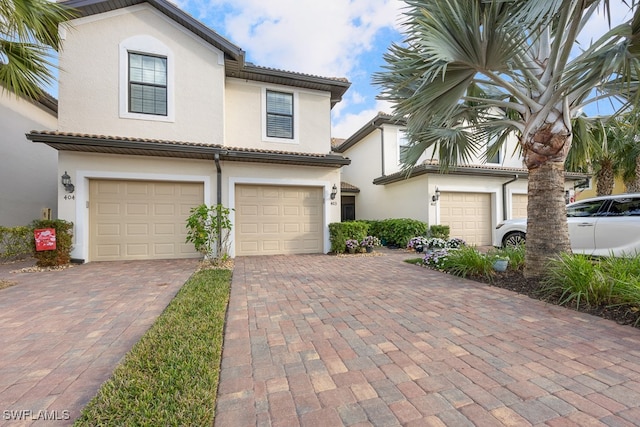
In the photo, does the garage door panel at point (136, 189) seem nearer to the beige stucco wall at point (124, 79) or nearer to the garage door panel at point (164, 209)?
the garage door panel at point (164, 209)

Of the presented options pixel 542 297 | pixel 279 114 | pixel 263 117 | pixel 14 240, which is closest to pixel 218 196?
pixel 263 117

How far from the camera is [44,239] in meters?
6.33

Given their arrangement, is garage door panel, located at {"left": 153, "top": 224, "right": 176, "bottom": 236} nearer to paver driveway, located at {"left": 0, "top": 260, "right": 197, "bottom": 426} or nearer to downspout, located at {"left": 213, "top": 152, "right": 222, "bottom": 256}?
downspout, located at {"left": 213, "top": 152, "right": 222, "bottom": 256}

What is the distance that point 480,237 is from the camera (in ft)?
36.4

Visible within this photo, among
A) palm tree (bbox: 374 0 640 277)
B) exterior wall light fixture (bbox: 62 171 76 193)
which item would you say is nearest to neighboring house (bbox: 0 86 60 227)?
exterior wall light fixture (bbox: 62 171 76 193)

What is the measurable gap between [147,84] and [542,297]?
10.3 metres

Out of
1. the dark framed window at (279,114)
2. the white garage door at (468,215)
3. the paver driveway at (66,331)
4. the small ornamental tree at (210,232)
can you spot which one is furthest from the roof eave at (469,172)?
the paver driveway at (66,331)

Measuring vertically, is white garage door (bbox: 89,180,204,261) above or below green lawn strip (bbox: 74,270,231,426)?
above

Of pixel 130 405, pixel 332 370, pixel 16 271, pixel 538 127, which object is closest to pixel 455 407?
pixel 332 370

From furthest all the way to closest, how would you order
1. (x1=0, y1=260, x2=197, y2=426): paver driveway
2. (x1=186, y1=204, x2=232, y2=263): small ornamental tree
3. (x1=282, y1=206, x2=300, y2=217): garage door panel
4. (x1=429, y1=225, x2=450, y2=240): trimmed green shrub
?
1. (x1=429, y1=225, x2=450, y2=240): trimmed green shrub
2. (x1=282, y1=206, x2=300, y2=217): garage door panel
3. (x1=186, y1=204, x2=232, y2=263): small ornamental tree
4. (x1=0, y1=260, x2=197, y2=426): paver driveway

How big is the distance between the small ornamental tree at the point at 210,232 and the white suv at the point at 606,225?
8.52 m

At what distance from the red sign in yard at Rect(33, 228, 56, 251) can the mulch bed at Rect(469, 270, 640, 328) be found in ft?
31.3

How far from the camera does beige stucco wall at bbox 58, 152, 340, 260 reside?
7.06 metres

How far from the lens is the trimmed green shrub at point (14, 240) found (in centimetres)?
686
